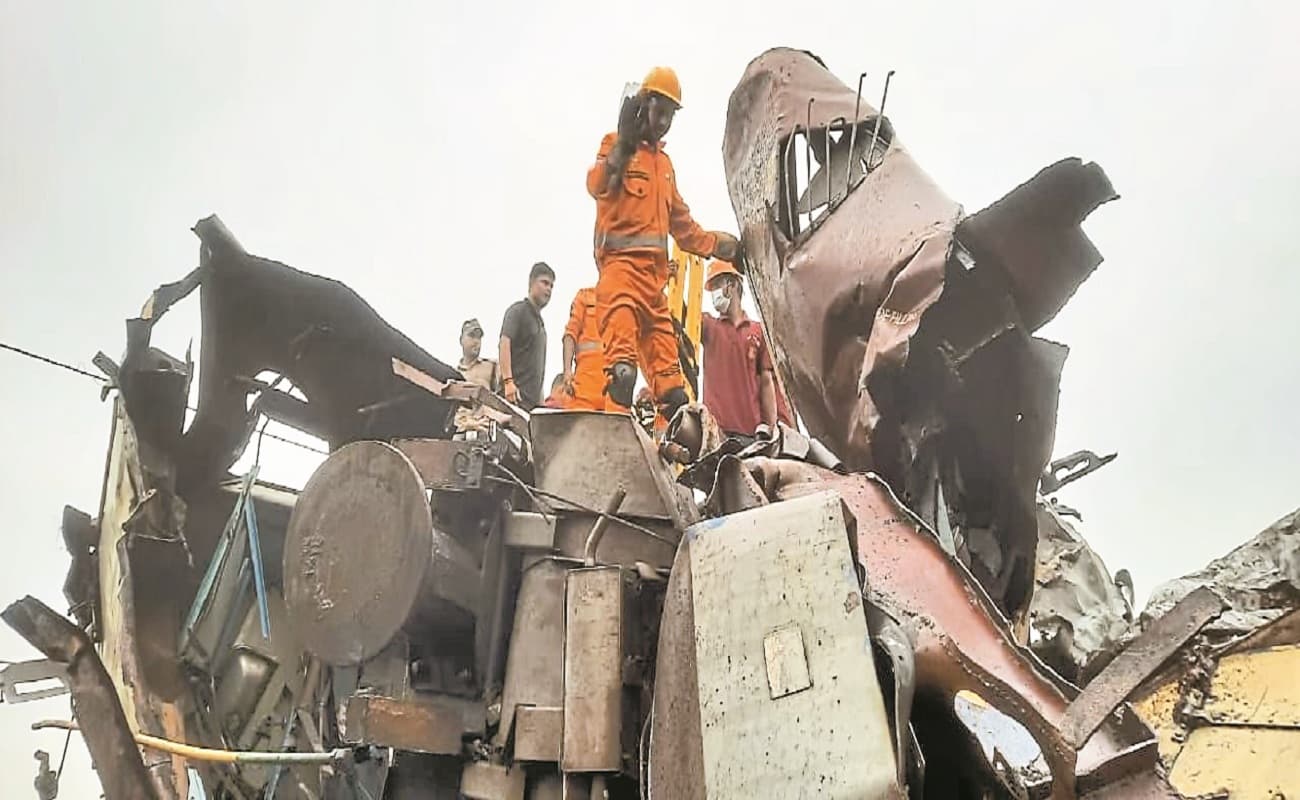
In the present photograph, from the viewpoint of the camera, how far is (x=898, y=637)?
8.59ft

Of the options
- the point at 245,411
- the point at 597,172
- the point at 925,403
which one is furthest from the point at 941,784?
the point at 597,172

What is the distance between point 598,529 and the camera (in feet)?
11.8

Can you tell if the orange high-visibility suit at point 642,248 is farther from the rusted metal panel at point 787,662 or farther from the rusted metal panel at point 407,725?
the rusted metal panel at point 787,662

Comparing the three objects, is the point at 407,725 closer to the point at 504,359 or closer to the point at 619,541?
the point at 619,541

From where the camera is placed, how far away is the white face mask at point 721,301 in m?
6.89

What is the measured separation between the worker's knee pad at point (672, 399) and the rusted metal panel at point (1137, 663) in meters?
3.67

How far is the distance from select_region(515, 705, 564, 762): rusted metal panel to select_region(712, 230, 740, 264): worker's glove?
108 inches

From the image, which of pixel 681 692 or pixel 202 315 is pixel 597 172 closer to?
pixel 202 315

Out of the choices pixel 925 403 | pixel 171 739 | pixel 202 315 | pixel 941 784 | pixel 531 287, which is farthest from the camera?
pixel 531 287

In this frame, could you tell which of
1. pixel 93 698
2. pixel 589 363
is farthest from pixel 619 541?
pixel 589 363

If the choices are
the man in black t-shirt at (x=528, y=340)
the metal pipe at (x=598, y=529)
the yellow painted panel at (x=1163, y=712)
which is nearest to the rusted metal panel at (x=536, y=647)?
the metal pipe at (x=598, y=529)

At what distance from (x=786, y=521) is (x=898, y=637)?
1.27ft

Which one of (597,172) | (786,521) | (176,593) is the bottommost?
(786,521)

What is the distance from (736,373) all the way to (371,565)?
319cm
